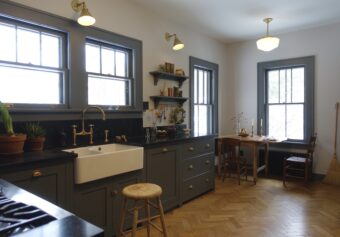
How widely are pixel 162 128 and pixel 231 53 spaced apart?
284cm

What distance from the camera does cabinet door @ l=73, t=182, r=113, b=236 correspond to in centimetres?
221

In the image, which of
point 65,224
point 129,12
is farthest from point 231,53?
point 65,224

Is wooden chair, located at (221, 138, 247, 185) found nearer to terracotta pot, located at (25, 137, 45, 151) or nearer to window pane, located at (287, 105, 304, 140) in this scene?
window pane, located at (287, 105, 304, 140)

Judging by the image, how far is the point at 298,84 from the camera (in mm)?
4961

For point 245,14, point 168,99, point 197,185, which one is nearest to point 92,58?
point 168,99

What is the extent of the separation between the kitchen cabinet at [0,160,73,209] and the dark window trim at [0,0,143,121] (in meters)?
0.73

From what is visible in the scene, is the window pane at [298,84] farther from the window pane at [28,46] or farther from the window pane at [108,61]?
the window pane at [28,46]

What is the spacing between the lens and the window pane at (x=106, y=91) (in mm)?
3123

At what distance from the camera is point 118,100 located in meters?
3.46

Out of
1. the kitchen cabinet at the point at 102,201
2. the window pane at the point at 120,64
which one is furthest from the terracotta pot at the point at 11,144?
the window pane at the point at 120,64

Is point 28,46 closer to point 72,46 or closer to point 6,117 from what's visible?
point 72,46

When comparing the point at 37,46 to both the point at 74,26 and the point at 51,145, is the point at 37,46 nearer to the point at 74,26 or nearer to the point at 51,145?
the point at 74,26

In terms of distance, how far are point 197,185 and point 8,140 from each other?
2.52 metres

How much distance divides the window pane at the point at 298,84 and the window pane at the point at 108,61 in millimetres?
3589
